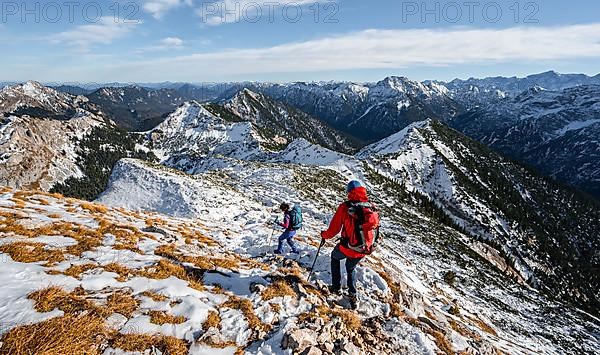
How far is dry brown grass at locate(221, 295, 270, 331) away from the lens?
27.8ft

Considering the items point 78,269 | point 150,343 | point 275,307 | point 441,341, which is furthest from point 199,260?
point 441,341

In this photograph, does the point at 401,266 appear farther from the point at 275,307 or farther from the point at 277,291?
the point at 275,307

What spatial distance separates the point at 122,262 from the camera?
10.7m

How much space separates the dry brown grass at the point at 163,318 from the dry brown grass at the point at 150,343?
53 centimetres

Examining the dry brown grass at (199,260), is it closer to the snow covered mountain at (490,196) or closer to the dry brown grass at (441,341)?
the dry brown grass at (441,341)

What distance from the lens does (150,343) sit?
694 cm

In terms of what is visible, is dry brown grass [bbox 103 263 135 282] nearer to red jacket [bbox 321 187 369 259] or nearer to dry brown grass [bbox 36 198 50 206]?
red jacket [bbox 321 187 369 259]

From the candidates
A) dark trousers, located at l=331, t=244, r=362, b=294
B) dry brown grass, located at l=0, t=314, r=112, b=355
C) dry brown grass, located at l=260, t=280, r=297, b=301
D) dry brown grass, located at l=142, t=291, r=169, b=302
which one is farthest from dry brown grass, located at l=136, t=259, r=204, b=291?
dark trousers, located at l=331, t=244, r=362, b=294

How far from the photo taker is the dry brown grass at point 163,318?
766 cm

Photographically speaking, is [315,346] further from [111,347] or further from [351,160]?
[351,160]

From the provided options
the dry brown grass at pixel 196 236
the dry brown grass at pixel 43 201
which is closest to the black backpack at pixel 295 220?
the dry brown grass at pixel 196 236

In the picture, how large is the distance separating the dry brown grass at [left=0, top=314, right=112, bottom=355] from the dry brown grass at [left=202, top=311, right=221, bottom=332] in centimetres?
202

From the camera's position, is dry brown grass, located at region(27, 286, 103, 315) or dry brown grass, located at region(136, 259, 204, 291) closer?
dry brown grass, located at region(27, 286, 103, 315)

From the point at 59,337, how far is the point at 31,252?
5141 mm
